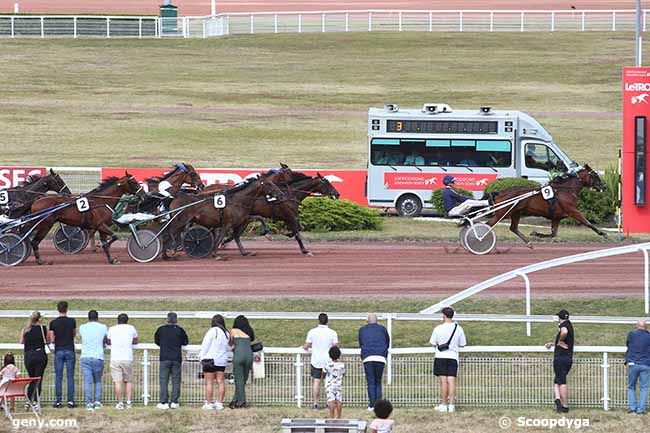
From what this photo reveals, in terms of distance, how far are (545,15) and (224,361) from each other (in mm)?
54240

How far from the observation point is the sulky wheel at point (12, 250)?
2706 cm

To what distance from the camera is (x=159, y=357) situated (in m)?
18.1

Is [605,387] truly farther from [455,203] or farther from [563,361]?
[455,203]

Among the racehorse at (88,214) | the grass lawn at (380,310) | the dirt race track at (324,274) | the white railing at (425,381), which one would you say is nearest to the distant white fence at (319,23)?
the dirt race track at (324,274)

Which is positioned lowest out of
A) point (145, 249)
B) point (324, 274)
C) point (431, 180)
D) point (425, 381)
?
point (425, 381)

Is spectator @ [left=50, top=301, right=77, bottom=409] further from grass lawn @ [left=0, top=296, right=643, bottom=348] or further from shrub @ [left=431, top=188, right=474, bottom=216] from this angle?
shrub @ [left=431, top=188, right=474, bottom=216]

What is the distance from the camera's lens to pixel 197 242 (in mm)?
27906

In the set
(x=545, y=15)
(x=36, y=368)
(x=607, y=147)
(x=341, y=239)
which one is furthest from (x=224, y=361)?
(x=545, y=15)

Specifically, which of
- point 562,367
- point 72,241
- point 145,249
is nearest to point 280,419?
point 562,367

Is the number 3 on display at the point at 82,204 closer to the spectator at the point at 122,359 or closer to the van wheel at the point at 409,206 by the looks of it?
the spectator at the point at 122,359

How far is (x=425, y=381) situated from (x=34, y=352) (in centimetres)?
475

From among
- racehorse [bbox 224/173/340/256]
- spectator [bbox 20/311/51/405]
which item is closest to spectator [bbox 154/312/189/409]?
spectator [bbox 20/311/51/405]

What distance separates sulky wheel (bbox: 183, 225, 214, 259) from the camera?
2789 cm

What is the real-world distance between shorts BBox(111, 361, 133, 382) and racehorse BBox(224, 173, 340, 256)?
400 inches
